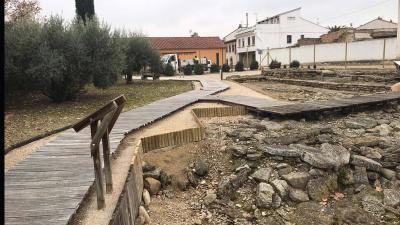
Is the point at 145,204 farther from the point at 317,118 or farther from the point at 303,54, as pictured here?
the point at 303,54

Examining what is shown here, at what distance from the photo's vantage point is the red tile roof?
49.8 meters

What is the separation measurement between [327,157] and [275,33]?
44.9 meters

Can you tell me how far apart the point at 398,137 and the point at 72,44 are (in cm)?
1010

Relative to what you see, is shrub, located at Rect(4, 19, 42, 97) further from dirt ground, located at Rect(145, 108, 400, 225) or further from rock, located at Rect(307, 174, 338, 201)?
rock, located at Rect(307, 174, 338, 201)

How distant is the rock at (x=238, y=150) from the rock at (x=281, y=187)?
3.95 ft

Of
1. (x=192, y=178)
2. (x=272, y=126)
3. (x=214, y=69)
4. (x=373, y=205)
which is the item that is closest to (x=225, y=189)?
(x=192, y=178)

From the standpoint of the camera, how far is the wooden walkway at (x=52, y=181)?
3832 millimetres

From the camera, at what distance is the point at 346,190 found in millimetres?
7438

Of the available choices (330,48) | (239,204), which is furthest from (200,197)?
(330,48)

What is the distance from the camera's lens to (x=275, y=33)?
50.7 metres

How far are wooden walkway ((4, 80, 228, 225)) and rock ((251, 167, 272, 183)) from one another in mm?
2680

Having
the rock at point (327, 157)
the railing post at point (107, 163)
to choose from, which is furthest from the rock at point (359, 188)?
the railing post at point (107, 163)

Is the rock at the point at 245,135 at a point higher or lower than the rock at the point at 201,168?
higher

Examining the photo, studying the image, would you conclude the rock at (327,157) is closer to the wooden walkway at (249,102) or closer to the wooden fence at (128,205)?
the wooden walkway at (249,102)
